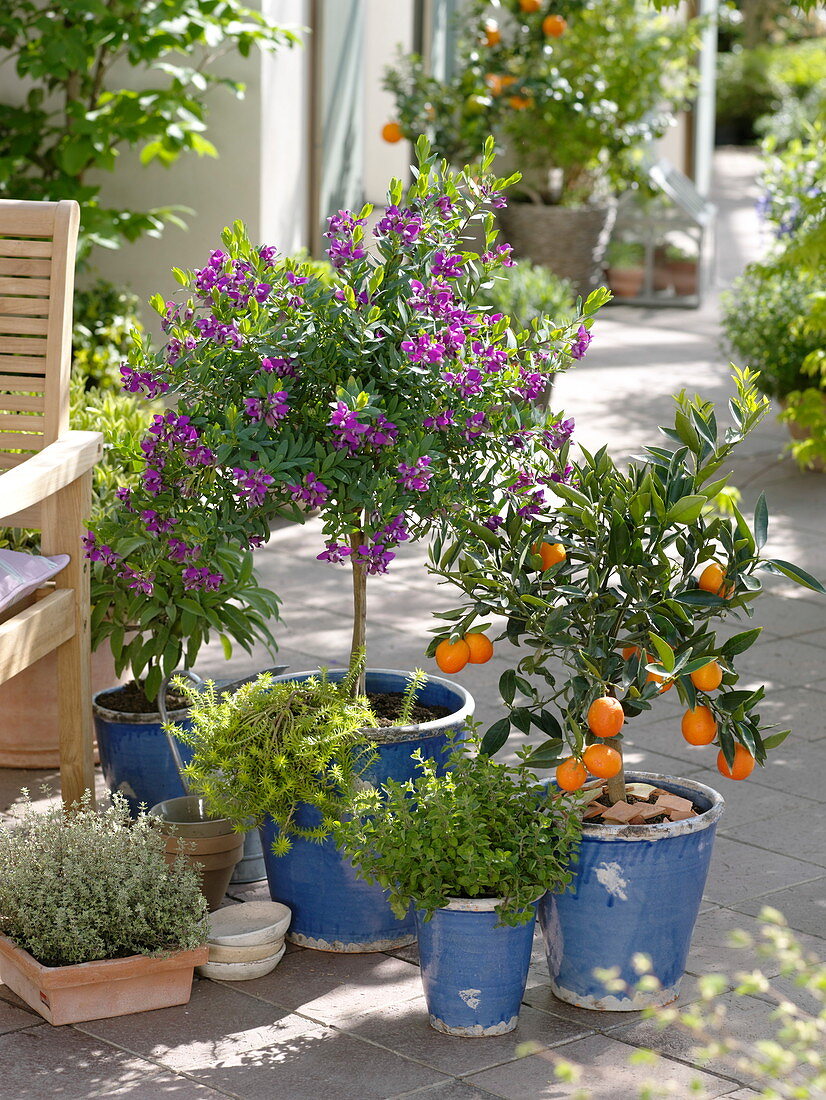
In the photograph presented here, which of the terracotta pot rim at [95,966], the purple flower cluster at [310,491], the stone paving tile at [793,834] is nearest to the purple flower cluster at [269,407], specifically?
the purple flower cluster at [310,491]

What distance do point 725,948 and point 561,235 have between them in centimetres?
780

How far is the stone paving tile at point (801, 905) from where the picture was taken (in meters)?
3.24

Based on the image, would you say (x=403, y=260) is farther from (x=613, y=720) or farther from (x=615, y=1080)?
(x=615, y=1080)

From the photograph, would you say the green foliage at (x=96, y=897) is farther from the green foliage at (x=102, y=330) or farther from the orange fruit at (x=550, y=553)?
the green foliage at (x=102, y=330)

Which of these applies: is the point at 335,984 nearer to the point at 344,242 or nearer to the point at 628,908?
the point at 628,908

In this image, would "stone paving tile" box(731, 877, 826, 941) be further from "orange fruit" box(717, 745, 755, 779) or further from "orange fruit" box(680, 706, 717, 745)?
"orange fruit" box(680, 706, 717, 745)

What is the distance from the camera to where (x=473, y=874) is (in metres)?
2.73

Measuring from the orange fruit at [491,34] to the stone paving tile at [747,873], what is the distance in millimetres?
7013

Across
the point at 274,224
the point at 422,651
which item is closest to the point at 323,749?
the point at 422,651

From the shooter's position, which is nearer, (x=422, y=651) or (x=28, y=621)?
(x=28, y=621)

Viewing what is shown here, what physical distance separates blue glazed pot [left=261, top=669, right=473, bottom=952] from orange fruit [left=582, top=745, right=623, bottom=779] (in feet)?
1.42

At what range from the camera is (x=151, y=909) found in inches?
114

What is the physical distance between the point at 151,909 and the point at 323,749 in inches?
17.1

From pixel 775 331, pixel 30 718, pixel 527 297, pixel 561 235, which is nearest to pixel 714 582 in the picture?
pixel 30 718
